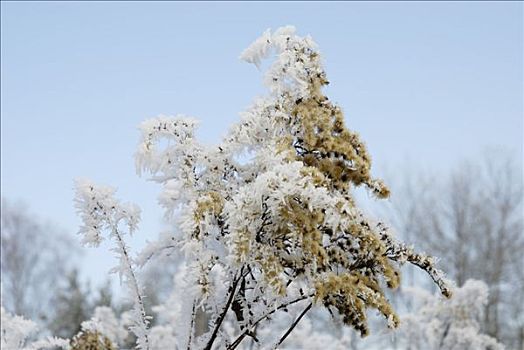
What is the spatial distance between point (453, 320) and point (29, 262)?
17687 millimetres

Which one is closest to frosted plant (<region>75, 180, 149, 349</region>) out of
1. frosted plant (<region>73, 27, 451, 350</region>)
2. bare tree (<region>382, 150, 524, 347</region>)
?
frosted plant (<region>73, 27, 451, 350</region>)

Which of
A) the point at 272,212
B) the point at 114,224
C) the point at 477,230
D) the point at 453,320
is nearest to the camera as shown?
the point at 272,212

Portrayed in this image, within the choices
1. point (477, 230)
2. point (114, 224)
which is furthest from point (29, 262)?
point (114, 224)

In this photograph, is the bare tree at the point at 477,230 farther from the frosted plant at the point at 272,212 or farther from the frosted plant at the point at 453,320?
the frosted plant at the point at 272,212

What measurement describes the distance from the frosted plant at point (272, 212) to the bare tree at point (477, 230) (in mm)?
16074

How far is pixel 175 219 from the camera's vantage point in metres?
5.62

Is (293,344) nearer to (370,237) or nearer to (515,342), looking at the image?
(370,237)

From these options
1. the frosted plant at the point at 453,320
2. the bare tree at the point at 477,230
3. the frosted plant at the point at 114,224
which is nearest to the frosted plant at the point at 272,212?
the frosted plant at the point at 114,224

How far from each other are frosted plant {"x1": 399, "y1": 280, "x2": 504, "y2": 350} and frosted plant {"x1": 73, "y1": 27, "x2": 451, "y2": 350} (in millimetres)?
7241

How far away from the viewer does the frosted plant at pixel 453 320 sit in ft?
40.5

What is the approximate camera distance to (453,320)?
12844 mm

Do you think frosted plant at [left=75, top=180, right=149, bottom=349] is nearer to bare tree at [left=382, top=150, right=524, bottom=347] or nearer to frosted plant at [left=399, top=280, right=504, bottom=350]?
frosted plant at [left=399, top=280, right=504, bottom=350]

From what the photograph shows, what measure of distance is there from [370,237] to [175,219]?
1.37 metres

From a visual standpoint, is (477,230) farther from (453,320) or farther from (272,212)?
(272,212)
